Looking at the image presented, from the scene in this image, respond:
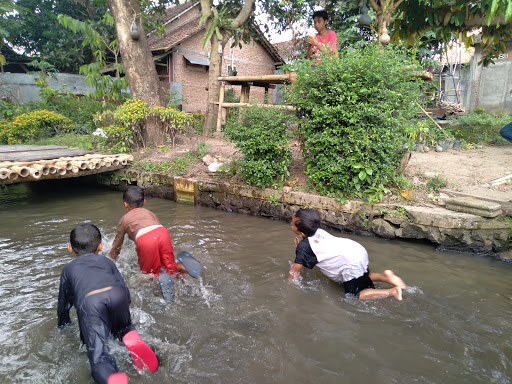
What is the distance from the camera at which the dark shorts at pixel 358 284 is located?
3.48 m

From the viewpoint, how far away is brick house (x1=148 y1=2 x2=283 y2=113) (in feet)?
53.9

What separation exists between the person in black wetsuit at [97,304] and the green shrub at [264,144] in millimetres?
3836

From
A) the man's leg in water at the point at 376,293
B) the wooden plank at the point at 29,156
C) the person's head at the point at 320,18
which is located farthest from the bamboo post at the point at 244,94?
the man's leg in water at the point at 376,293

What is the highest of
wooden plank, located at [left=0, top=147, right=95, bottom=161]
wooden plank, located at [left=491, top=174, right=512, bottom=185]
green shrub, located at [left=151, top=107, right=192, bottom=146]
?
green shrub, located at [left=151, top=107, right=192, bottom=146]

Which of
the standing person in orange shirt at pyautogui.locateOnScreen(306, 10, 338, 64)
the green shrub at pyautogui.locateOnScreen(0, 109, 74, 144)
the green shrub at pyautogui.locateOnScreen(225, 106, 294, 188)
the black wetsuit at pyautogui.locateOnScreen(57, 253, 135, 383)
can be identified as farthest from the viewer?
the green shrub at pyautogui.locateOnScreen(0, 109, 74, 144)

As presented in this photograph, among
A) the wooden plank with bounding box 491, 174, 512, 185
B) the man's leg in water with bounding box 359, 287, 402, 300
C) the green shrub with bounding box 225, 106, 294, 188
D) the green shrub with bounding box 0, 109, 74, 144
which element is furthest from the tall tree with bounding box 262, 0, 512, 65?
the green shrub with bounding box 0, 109, 74, 144

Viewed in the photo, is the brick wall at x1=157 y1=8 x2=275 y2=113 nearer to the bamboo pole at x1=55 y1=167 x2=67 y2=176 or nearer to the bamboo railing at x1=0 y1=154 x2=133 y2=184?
the bamboo railing at x1=0 y1=154 x2=133 y2=184

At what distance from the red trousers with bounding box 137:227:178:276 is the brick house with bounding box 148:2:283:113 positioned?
1281cm

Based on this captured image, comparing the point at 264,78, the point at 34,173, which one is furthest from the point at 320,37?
the point at 34,173

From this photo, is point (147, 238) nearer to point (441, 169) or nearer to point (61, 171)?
point (61, 171)

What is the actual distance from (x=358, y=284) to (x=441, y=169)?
4.42 meters

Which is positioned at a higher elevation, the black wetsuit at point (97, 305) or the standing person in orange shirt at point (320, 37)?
the standing person in orange shirt at point (320, 37)

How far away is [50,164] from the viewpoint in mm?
6477

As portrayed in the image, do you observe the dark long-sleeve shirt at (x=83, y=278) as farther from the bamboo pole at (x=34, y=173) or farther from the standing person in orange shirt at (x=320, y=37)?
the standing person in orange shirt at (x=320, y=37)
